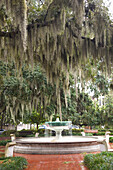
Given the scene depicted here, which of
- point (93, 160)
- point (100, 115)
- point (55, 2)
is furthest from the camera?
point (100, 115)

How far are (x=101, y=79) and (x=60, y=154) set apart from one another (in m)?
8.52

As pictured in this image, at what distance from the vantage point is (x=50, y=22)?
6.12 metres

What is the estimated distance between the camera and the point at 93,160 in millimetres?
4805

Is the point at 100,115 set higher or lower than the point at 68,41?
lower

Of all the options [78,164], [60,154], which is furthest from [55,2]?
[60,154]

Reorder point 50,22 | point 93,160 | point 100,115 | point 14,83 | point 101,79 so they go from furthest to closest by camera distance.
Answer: point 100,115 < point 101,79 < point 14,83 < point 50,22 < point 93,160

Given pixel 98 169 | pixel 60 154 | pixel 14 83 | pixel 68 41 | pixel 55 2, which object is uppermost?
pixel 55 2

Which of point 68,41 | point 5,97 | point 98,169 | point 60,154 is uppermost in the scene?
point 68,41

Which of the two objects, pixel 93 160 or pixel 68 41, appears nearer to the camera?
pixel 93 160

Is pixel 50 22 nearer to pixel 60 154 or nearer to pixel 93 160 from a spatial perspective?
pixel 93 160

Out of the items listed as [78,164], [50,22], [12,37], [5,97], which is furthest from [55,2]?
[5,97]

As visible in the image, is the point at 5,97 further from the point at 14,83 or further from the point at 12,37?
the point at 12,37

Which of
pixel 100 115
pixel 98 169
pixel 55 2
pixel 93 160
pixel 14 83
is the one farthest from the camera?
pixel 100 115

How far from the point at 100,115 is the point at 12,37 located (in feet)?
58.3
